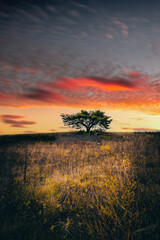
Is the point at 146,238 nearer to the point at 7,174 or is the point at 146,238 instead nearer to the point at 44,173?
the point at 44,173

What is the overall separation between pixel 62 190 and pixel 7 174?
14.4ft

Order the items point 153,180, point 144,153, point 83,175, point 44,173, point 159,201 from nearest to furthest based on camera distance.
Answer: point 159,201 < point 153,180 < point 83,175 < point 44,173 < point 144,153

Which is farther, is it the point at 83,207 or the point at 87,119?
the point at 87,119

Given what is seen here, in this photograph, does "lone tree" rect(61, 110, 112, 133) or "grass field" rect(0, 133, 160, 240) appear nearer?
"grass field" rect(0, 133, 160, 240)

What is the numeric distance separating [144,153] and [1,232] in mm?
9577

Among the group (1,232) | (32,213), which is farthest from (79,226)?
(1,232)

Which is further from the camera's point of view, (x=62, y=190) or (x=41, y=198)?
(x=62, y=190)

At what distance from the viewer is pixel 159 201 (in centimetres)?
427

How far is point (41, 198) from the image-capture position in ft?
17.6

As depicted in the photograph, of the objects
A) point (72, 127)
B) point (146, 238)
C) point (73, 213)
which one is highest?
point (72, 127)

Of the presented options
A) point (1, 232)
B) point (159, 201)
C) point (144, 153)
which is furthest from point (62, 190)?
point (144, 153)

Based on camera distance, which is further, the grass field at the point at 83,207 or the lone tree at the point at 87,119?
the lone tree at the point at 87,119

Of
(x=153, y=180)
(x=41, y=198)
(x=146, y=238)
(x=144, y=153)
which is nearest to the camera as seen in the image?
(x=146, y=238)

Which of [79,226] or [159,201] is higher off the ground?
[159,201]
